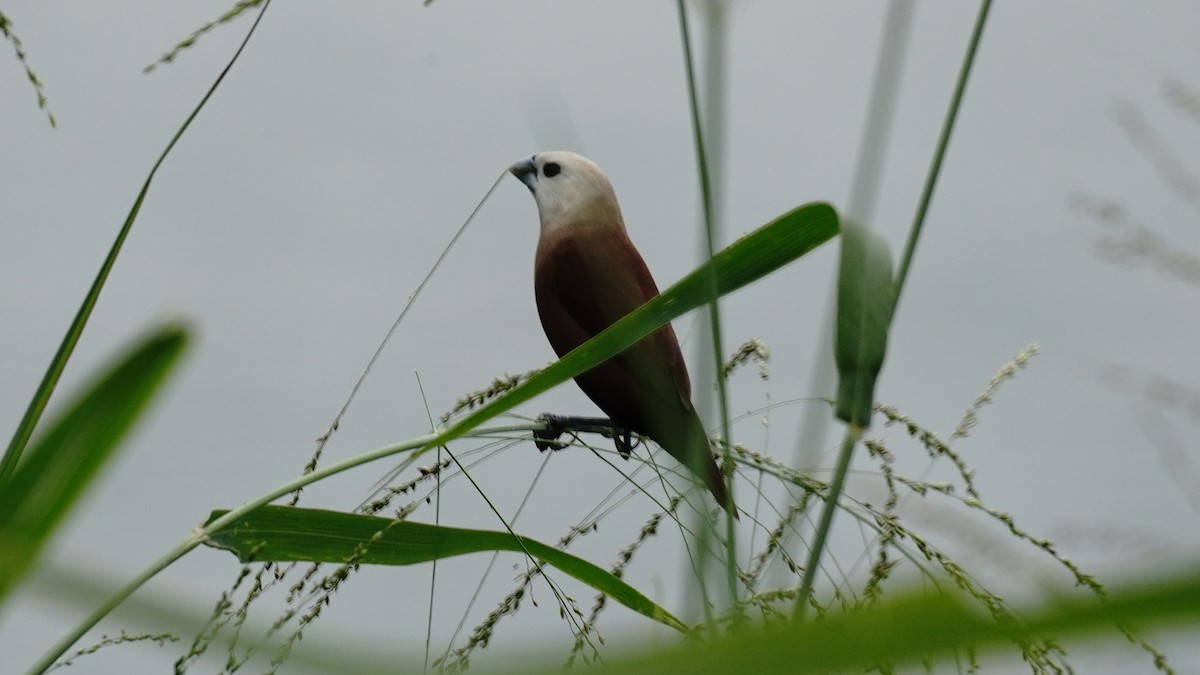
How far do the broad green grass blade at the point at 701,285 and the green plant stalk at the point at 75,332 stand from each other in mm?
320

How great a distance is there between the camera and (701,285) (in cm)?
77

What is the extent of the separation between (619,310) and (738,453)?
2.37 feet

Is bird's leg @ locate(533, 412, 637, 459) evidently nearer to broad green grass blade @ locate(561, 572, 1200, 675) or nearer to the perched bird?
the perched bird

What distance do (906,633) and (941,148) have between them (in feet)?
1.52

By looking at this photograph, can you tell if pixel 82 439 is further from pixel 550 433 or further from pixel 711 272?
pixel 550 433

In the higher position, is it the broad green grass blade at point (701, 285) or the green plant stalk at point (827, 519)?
A: the broad green grass blade at point (701, 285)

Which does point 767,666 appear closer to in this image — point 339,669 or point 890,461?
point 339,669

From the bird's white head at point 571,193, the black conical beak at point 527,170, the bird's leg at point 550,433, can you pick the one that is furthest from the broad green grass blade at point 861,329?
the black conical beak at point 527,170

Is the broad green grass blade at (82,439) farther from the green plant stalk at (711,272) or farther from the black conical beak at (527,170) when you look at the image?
the black conical beak at (527,170)

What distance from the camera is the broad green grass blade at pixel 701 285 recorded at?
2.57 feet

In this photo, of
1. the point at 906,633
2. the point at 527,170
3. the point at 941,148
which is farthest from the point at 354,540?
the point at 527,170

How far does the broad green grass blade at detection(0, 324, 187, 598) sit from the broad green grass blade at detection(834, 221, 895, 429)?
358 millimetres

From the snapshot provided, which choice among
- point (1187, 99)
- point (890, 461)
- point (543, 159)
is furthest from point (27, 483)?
point (543, 159)

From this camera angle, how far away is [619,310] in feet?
6.11
